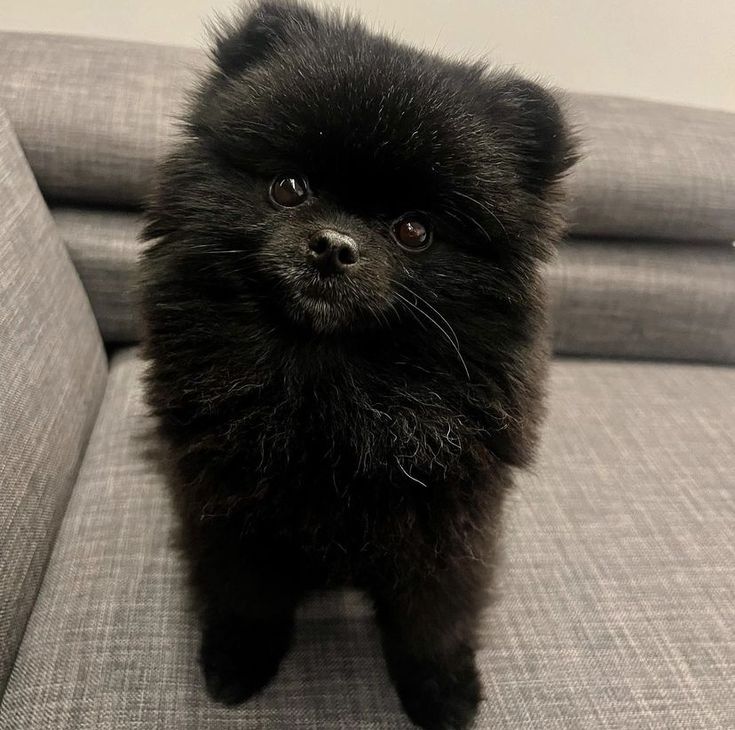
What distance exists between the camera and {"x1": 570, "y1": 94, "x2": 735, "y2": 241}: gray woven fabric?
5.71 feet

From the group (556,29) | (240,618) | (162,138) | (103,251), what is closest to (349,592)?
(240,618)

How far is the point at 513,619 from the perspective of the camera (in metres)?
1.06

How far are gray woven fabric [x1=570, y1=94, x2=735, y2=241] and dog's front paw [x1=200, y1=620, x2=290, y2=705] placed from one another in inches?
51.0

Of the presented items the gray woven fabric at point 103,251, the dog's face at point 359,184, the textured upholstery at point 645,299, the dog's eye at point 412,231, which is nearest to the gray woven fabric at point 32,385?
the gray woven fabric at point 103,251

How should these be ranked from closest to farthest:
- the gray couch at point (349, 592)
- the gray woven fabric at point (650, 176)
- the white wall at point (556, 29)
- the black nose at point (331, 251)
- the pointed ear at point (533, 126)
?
the black nose at point (331, 251), the pointed ear at point (533, 126), the gray couch at point (349, 592), the gray woven fabric at point (650, 176), the white wall at point (556, 29)

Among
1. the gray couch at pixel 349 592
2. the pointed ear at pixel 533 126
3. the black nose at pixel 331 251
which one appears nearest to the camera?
the black nose at pixel 331 251

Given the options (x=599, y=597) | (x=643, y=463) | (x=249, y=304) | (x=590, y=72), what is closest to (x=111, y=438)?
(x=249, y=304)

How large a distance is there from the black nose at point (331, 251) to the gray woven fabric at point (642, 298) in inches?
46.6

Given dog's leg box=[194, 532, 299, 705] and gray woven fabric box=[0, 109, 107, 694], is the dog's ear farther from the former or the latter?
dog's leg box=[194, 532, 299, 705]

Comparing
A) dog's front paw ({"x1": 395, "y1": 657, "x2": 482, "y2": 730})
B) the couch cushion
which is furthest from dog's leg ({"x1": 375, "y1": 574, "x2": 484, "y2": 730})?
the couch cushion

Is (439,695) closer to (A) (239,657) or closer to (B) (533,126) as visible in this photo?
(A) (239,657)

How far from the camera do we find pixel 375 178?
2.43 feet

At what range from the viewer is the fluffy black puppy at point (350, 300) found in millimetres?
742

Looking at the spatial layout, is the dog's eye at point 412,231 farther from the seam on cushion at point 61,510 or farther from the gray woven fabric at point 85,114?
the gray woven fabric at point 85,114
